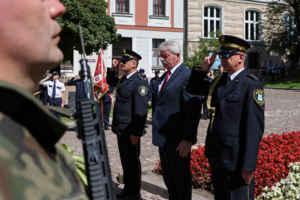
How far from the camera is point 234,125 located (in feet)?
9.77

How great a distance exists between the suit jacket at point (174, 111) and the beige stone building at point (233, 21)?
2465 centimetres

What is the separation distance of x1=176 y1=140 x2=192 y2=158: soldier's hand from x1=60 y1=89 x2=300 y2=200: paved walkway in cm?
134

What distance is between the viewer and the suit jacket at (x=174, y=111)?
362 cm

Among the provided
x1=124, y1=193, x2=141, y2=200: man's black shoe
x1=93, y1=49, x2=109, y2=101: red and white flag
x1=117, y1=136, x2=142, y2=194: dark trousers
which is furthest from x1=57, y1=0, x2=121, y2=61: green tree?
x1=124, y1=193, x2=141, y2=200: man's black shoe

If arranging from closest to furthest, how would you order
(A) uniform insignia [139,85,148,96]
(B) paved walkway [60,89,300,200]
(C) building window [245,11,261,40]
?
(A) uniform insignia [139,85,148,96]
(B) paved walkway [60,89,300,200]
(C) building window [245,11,261,40]

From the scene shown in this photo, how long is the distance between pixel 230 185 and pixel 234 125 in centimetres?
55

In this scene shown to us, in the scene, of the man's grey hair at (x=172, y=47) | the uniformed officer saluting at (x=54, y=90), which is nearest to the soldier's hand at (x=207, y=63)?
the man's grey hair at (x=172, y=47)

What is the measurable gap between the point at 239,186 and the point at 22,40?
2.65 metres

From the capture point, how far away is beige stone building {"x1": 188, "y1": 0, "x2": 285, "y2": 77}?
2808 centimetres

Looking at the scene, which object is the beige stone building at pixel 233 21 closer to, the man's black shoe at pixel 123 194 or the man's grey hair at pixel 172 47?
the man's black shoe at pixel 123 194

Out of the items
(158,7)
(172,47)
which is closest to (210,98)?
(172,47)

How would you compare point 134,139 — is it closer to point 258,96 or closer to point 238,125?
point 238,125

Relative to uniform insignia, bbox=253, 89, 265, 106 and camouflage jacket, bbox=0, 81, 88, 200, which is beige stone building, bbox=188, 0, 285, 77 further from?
camouflage jacket, bbox=0, 81, 88, 200

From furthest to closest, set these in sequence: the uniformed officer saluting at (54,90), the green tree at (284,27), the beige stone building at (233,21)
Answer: the beige stone building at (233,21)
the green tree at (284,27)
the uniformed officer saluting at (54,90)
